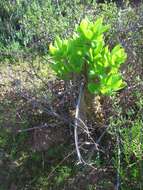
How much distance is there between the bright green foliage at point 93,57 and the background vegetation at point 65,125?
0.12m

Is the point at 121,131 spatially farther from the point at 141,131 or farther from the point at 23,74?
the point at 23,74

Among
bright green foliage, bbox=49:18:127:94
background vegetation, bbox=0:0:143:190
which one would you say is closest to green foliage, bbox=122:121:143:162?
background vegetation, bbox=0:0:143:190

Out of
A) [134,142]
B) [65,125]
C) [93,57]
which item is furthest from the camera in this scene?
[65,125]

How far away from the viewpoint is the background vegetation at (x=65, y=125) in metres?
2.53

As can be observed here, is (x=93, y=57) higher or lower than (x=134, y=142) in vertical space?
higher

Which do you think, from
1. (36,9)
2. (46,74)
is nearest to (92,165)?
(46,74)

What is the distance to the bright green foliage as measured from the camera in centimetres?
258

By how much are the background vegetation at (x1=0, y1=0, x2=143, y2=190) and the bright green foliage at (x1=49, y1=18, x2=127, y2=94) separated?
124 mm

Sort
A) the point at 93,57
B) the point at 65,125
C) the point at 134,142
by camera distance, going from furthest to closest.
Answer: the point at 65,125
the point at 93,57
the point at 134,142

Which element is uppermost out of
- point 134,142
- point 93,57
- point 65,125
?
point 93,57

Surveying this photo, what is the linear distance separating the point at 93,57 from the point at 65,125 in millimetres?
526

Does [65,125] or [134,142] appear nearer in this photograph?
[134,142]

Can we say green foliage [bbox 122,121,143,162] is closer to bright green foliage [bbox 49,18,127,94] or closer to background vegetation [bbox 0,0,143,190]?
background vegetation [bbox 0,0,143,190]

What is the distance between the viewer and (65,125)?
2.89 meters
